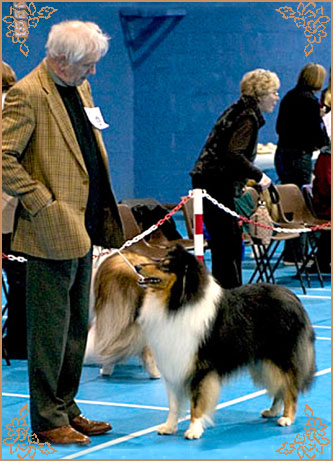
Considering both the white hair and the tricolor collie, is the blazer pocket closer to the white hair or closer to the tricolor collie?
the tricolor collie

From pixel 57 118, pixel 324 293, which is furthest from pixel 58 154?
pixel 324 293

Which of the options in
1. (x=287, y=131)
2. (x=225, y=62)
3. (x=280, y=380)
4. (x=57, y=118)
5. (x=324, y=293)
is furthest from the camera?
(x=225, y=62)

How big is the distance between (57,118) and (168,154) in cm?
936

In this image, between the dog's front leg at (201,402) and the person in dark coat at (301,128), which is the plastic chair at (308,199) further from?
the dog's front leg at (201,402)

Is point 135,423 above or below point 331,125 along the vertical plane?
below

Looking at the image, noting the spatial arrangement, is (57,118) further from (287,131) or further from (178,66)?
(178,66)

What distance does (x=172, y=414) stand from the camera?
3393 mm

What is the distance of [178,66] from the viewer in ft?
40.1

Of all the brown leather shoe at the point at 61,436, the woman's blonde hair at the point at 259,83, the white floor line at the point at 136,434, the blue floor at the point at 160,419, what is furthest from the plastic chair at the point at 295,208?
the brown leather shoe at the point at 61,436

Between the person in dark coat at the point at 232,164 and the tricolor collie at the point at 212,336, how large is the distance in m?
1.86

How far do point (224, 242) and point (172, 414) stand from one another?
227 cm

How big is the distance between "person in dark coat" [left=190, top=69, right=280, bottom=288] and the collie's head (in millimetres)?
2062

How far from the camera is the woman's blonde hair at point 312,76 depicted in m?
7.34

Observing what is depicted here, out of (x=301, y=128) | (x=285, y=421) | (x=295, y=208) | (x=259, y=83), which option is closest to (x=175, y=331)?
(x=285, y=421)
